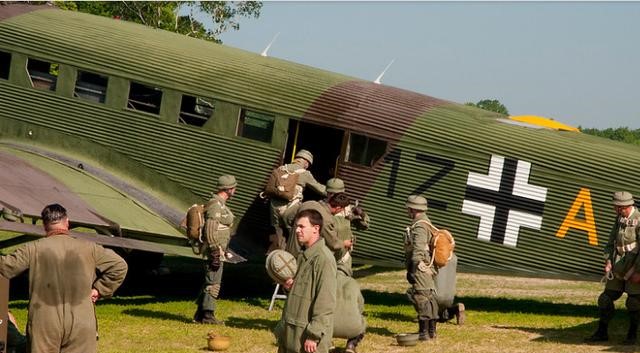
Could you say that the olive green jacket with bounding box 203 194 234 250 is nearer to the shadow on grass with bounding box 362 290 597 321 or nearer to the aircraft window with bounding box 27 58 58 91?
the shadow on grass with bounding box 362 290 597 321

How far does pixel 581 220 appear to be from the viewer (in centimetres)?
1521

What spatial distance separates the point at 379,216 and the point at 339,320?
6554 mm

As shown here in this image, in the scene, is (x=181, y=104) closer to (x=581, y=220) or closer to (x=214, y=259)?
(x=214, y=259)

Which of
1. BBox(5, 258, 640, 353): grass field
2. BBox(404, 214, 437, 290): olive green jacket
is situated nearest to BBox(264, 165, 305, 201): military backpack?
BBox(5, 258, 640, 353): grass field

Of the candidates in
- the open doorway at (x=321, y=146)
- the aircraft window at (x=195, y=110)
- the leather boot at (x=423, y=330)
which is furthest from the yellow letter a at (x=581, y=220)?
the aircraft window at (x=195, y=110)

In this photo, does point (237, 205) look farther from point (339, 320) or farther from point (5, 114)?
point (339, 320)

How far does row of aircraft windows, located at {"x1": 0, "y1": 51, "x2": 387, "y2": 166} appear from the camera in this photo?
15.8 metres

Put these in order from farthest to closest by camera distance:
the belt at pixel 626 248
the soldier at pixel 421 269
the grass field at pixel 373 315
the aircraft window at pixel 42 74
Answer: the aircraft window at pixel 42 74, the belt at pixel 626 248, the soldier at pixel 421 269, the grass field at pixel 373 315

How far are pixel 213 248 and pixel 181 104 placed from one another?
3.42m

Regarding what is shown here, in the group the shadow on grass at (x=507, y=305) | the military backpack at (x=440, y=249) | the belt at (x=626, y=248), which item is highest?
the belt at (x=626, y=248)

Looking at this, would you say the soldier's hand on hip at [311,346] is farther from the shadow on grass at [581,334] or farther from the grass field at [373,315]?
the shadow on grass at [581,334]

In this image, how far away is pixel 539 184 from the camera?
49.8 feet

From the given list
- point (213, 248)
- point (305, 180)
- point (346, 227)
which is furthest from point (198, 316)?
point (305, 180)

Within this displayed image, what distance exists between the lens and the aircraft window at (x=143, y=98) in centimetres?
1647
